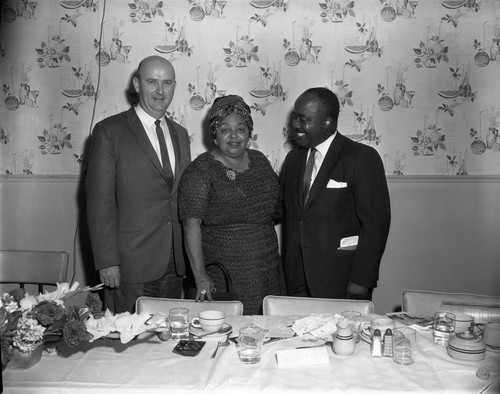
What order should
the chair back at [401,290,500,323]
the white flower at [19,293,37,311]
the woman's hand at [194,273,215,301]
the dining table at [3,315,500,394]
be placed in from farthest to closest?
the woman's hand at [194,273,215,301]
the chair back at [401,290,500,323]
the white flower at [19,293,37,311]
the dining table at [3,315,500,394]

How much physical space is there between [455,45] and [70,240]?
117 inches

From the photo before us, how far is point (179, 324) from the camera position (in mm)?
2076

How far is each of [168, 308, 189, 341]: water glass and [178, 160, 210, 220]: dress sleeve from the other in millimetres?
780

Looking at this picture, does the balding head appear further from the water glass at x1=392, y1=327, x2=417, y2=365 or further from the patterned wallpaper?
the water glass at x1=392, y1=327, x2=417, y2=365

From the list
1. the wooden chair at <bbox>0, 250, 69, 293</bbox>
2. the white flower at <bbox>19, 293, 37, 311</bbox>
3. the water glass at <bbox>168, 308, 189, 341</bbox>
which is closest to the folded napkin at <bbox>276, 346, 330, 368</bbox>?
the water glass at <bbox>168, 308, 189, 341</bbox>

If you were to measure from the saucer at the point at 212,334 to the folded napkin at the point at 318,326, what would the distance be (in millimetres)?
248

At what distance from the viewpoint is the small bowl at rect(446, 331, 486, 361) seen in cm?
182

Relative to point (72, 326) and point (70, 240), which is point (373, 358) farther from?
point (70, 240)

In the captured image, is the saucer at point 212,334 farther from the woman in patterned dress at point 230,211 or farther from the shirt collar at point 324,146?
the shirt collar at point 324,146

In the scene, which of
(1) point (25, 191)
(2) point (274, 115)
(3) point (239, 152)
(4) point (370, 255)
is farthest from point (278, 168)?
(1) point (25, 191)

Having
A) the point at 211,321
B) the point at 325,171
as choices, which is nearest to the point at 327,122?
the point at 325,171

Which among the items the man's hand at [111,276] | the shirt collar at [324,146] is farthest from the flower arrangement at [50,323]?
the shirt collar at [324,146]

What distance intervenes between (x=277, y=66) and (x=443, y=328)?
7.52 feet

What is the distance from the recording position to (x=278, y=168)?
386cm
